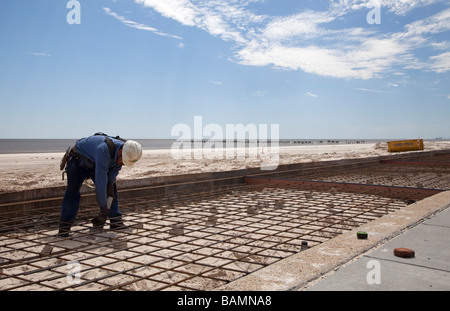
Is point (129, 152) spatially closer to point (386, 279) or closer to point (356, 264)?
point (356, 264)

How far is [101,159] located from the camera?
404 cm

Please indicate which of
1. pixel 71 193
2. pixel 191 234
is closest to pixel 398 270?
pixel 191 234

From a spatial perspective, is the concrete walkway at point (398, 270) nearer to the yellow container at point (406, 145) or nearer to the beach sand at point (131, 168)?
the beach sand at point (131, 168)

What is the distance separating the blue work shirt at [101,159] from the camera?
4008 millimetres

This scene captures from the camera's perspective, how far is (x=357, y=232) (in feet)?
10.9

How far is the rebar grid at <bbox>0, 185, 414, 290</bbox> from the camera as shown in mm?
2980

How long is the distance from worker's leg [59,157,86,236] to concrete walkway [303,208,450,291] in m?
3.13

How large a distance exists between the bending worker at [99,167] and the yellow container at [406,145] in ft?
76.3

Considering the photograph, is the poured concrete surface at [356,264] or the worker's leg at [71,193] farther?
the worker's leg at [71,193]

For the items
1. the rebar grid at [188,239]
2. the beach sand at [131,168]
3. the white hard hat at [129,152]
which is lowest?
the rebar grid at [188,239]

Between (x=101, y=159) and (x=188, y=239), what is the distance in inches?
50.4

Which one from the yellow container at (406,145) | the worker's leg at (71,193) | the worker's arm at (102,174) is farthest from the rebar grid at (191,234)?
the yellow container at (406,145)
